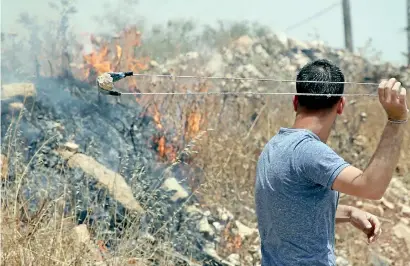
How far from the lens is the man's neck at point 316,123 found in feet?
7.68

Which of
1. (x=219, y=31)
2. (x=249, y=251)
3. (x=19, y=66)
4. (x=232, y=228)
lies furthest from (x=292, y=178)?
(x=219, y=31)

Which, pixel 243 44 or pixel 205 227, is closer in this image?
pixel 205 227

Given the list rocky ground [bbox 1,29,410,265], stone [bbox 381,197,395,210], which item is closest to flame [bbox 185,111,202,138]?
rocky ground [bbox 1,29,410,265]

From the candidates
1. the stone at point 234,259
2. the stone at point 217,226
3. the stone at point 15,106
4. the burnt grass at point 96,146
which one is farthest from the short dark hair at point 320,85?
the stone at point 15,106

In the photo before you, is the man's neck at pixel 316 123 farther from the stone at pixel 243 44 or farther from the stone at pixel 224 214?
the stone at pixel 243 44

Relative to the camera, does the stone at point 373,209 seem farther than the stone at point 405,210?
Yes

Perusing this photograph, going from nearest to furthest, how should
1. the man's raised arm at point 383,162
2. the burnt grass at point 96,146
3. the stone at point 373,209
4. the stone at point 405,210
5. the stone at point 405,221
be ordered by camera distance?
the man's raised arm at point 383,162 → the burnt grass at point 96,146 → the stone at point 405,221 → the stone at point 405,210 → the stone at point 373,209

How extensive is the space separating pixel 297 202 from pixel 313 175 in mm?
152

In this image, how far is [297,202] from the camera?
227 centimetres

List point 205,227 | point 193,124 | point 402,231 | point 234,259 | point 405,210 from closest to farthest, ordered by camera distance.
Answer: point 234,259 → point 205,227 → point 402,231 → point 405,210 → point 193,124

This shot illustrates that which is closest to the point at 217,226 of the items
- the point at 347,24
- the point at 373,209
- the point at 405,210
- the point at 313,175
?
the point at 373,209

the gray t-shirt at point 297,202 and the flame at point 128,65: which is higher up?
the gray t-shirt at point 297,202

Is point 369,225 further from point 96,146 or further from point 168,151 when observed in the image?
point 168,151

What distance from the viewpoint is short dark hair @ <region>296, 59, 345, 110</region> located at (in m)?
2.35
